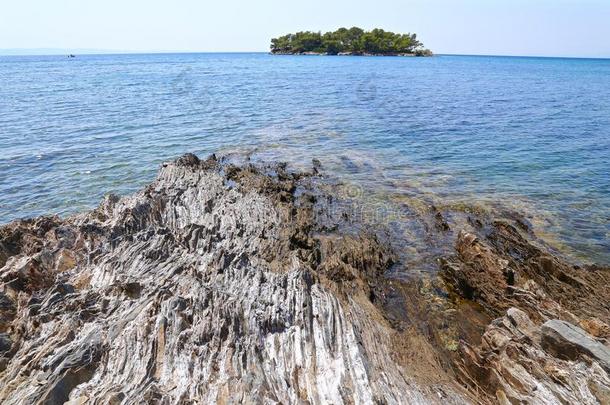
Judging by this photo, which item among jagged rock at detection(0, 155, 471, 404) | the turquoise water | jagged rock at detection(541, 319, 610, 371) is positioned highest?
jagged rock at detection(541, 319, 610, 371)

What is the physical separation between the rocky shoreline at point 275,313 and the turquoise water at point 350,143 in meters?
5.20

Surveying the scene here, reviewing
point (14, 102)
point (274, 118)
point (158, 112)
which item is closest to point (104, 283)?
point (274, 118)

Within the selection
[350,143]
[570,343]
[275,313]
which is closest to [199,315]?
[275,313]

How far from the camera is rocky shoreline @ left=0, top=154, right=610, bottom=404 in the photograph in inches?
307

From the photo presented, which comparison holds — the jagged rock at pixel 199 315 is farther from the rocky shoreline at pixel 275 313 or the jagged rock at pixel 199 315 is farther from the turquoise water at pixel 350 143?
the turquoise water at pixel 350 143

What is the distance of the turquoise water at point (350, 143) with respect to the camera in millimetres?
20688

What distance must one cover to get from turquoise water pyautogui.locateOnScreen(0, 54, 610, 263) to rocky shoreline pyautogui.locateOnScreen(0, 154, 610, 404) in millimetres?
5199

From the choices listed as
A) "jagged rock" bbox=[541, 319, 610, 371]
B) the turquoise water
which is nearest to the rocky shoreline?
"jagged rock" bbox=[541, 319, 610, 371]

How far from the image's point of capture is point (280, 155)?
90.1 feet

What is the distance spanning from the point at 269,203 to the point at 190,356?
9.93m

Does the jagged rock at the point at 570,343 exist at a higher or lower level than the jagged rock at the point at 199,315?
higher

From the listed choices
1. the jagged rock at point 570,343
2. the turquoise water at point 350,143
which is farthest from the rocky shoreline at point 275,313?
the turquoise water at point 350,143

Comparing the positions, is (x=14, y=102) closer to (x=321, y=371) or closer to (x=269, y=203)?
(x=269, y=203)

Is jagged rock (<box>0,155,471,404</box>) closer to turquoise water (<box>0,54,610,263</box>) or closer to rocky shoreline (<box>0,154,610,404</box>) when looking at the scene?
rocky shoreline (<box>0,154,610,404</box>)
